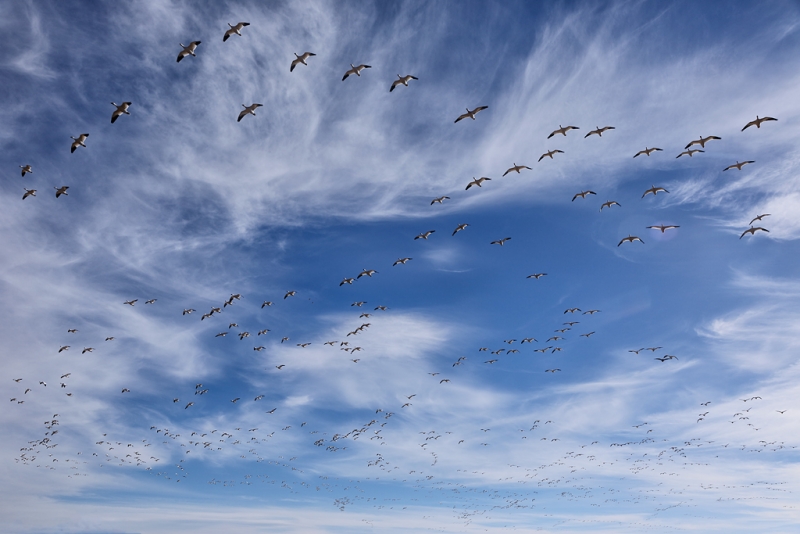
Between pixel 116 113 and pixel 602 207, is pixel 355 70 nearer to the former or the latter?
pixel 116 113

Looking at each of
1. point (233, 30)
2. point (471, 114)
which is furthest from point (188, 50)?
point (471, 114)

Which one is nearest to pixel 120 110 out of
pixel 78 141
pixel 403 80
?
pixel 78 141

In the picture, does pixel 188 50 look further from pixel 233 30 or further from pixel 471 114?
pixel 471 114

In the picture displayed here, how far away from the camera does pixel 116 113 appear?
45.6 m

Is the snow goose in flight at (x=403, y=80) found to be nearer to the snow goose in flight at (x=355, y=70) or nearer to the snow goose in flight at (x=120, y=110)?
the snow goose in flight at (x=355, y=70)

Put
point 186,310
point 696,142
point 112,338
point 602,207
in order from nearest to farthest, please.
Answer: point 696,142
point 602,207
point 186,310
point 112,338

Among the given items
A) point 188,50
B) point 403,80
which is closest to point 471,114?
point 403,80

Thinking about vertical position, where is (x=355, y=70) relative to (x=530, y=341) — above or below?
above

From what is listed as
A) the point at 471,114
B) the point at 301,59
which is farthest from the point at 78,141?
the point at 471,114

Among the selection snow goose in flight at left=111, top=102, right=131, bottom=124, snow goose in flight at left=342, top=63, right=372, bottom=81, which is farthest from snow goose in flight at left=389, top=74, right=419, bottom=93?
snow goose in flight at left=111, top=102, right=131, bottom=124

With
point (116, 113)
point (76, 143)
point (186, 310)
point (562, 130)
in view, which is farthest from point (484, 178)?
point (186, 310)

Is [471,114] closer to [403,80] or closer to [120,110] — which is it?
[403,80]

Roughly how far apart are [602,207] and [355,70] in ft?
128

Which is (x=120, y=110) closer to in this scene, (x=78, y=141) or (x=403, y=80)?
(x=78, y=141)
